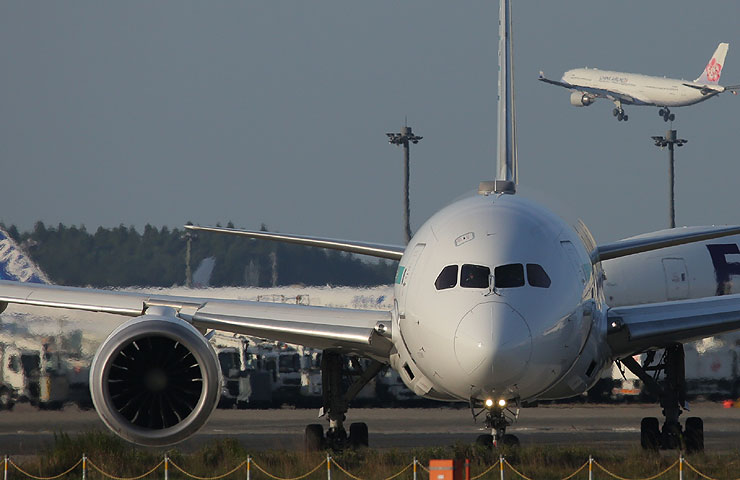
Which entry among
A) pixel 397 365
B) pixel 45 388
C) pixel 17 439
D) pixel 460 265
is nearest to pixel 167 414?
pixel 397 365

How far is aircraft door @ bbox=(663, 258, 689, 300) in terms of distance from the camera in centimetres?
3978

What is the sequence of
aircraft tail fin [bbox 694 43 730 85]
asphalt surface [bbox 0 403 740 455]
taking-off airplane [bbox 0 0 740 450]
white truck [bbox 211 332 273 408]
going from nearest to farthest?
taking-off airplane [bbox 0 0 740 450], asphalt surface [bbox 0 403 740 455], white truck [bbox 211 332 273 408], aircraft tail fin [bbox 694 43 730 85]

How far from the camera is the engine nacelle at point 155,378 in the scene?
56.8ft

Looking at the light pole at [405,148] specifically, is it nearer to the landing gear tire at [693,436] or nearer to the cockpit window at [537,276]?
the landing gear tire at [693,436]

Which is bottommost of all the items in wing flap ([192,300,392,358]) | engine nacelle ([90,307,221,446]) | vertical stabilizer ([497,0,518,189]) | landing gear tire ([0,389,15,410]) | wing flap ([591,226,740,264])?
landing gear tire ([0,389,15,410])

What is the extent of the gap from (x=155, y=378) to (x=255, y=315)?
2.53 metres

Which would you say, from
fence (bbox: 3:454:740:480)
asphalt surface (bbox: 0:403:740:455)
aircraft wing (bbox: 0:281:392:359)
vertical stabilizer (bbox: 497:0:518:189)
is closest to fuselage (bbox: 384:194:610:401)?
aircraft wing (bbox: 0:281:392:359)

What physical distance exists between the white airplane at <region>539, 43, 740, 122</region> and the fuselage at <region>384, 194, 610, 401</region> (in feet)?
325

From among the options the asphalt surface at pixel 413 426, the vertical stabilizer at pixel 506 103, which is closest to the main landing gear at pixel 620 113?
the asphalt surface at pixel 413 426

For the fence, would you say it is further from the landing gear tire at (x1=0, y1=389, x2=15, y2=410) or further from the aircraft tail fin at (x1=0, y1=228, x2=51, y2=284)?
the aircraft tail fin at (x1=0, y1=228, x2=51, y2=284)

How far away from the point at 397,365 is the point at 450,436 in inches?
350

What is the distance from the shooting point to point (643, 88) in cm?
11525

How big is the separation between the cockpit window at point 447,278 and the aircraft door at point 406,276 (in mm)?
894

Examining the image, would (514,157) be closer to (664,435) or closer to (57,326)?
(664,435)
